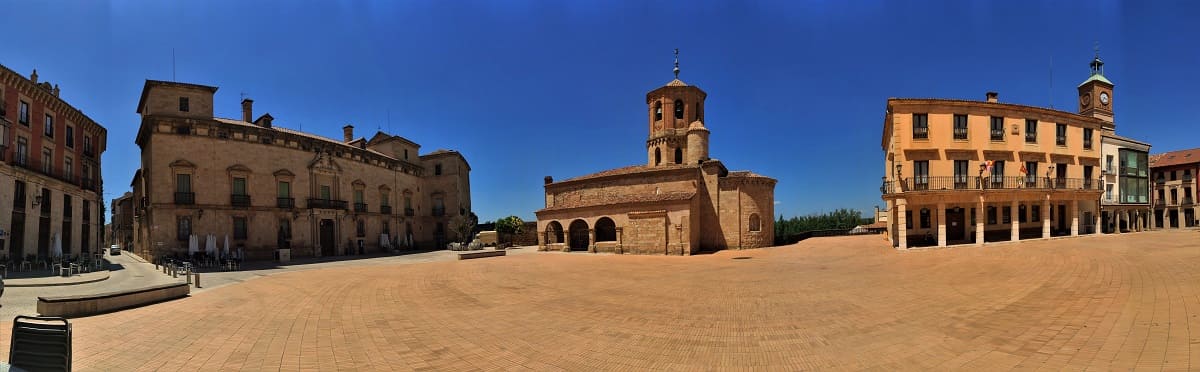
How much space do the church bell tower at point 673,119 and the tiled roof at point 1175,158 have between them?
157 ft

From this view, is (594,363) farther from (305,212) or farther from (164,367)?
(305,212)

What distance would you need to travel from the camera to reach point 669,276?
17484mm

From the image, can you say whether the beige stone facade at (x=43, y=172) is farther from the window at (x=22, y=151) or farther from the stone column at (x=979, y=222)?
the stone column at (x=979, y=222)

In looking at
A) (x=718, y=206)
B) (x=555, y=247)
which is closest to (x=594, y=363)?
(x=718, y=206)

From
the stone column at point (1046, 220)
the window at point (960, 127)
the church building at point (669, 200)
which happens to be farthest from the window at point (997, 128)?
the church building at point (669, 200)

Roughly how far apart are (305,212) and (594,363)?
3693 cm

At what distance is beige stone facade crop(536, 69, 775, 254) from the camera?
104ft

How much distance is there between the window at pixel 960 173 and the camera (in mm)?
25438

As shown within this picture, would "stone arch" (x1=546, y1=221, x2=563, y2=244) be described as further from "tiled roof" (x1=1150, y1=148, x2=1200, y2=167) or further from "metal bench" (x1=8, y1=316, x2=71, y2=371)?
"tiled roof" (x1=1150, y1=148, x2=1200, y2=167)

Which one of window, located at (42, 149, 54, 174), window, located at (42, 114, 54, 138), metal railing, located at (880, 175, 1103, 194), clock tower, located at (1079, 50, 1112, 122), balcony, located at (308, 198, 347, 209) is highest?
clock tower, located at (1079, 50, 1112, 122)

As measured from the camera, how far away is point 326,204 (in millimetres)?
36938

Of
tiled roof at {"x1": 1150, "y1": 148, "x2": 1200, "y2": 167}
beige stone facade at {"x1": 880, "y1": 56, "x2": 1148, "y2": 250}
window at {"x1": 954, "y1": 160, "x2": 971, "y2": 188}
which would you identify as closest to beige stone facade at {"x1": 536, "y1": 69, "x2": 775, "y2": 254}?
beige stone facade at {"x1": 880, "y1": 56, "x2": 1148, "y2": 250}

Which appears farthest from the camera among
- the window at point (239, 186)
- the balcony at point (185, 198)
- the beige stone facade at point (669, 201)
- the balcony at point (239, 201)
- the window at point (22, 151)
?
the window at point (239, 186)

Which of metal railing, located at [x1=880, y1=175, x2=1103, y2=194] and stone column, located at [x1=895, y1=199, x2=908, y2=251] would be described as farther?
metal railing, located at [x1=880, y1=175, x2=1103, y2=194]
